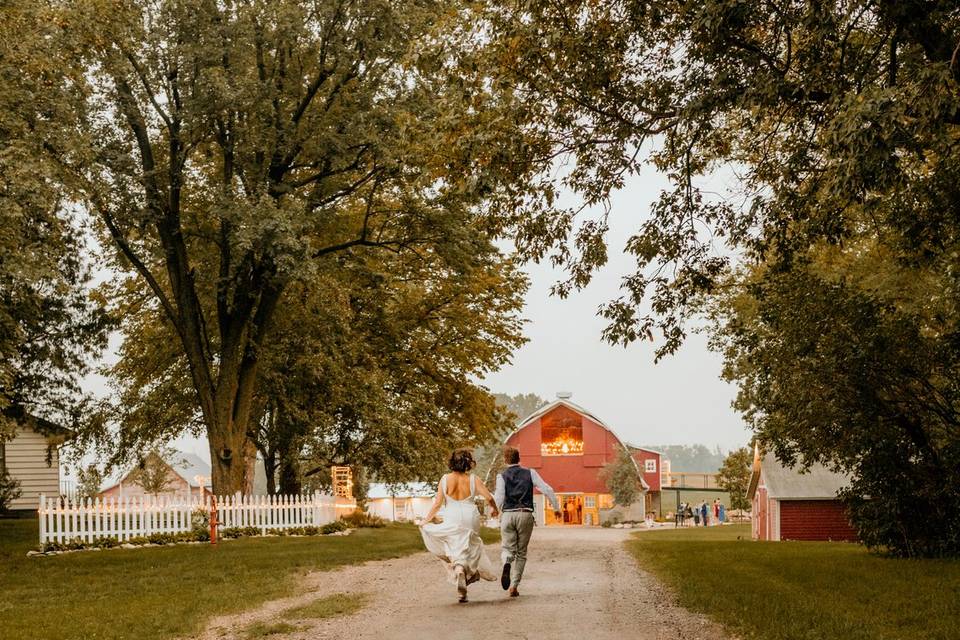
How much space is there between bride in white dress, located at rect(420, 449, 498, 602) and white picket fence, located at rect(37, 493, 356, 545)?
1318cm

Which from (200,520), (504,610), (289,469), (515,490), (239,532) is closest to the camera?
(504,610)

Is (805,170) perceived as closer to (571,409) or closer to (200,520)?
(200,520)

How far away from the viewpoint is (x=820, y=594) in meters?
12.2

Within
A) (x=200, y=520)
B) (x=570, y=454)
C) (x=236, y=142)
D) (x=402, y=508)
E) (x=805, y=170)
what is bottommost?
(x=402, y=508)

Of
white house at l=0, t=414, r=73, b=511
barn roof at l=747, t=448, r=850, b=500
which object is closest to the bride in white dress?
barn roof at l=747, t=448, r=850, b=500

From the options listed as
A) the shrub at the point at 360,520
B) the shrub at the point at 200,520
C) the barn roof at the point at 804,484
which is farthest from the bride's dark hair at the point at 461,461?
the barn roof at the point at 804,484

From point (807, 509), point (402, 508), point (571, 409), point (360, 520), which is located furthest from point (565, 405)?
point (360, 520)

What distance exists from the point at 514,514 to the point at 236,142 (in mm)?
15960

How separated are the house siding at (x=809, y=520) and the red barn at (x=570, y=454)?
1029 inches

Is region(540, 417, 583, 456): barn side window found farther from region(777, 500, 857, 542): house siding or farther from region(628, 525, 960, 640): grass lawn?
region(628, 525, 960, 640): grass lawn

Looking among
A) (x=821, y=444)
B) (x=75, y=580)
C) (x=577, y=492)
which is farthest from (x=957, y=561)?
(x=577, y=492)

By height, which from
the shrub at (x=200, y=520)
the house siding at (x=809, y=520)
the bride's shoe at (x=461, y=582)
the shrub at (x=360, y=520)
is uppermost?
the bride's shoe at (x=461, y=582)

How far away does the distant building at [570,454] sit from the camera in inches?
2552

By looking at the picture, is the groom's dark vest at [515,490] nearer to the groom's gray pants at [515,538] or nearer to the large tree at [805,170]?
the groom's gray pants at [515,538]
